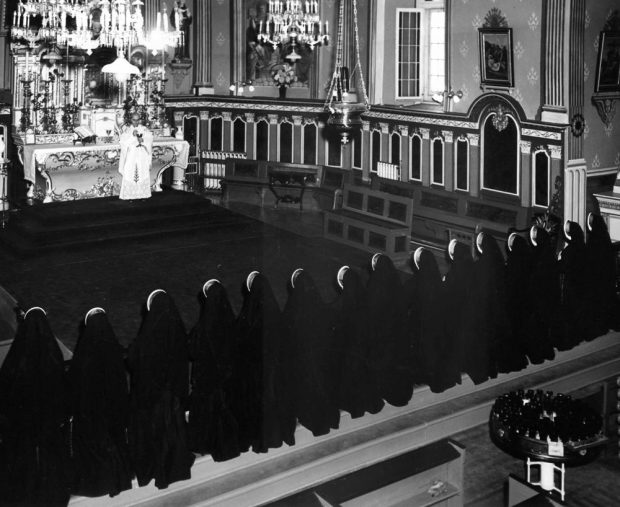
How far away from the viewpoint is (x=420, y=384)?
696 centimetres

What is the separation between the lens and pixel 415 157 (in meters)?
14.1

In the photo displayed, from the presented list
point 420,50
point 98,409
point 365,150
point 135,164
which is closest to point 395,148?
point 365,150

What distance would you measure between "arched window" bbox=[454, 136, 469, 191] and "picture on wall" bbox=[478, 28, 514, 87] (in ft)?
3.19

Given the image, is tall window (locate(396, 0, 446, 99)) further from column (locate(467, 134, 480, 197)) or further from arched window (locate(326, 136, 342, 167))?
column (locate(467, 134, 480, 197))

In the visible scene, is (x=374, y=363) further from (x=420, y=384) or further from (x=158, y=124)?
(x=158, y=124)

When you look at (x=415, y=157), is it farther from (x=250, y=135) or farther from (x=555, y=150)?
(x=250, y=135)

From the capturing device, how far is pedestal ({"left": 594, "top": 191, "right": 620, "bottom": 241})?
1146 centimetres

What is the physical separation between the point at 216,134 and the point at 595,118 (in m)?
7.37

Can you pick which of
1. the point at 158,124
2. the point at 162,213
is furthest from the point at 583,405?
the point at 158,124

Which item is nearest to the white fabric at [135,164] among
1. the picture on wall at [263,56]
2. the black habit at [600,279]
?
the picture on wall at [263,56]

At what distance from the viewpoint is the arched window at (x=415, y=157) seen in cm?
1401

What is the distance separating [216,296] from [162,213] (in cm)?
723

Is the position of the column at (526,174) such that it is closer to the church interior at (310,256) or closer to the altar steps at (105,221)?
the church interior at (310,256)

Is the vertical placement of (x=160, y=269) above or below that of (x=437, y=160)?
below
